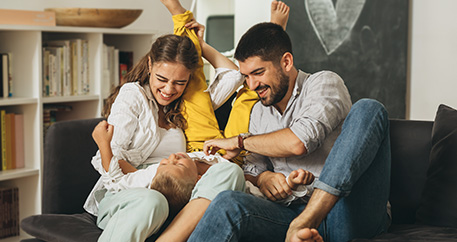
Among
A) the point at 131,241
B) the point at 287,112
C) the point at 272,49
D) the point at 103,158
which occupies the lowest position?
the point at 131,241

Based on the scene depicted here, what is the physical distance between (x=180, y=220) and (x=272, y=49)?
0.73 m

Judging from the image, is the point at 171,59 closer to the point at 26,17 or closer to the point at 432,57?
the point at 26,17

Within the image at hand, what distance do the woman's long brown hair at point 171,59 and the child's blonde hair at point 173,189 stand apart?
43cm

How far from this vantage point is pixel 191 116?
234 cm

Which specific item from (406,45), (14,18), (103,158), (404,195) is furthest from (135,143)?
(406,45)

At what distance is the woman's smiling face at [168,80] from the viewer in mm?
2201

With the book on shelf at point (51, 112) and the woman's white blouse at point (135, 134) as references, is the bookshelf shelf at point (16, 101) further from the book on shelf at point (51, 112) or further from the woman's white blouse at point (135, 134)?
the woman's white blouse at point (135, 134)

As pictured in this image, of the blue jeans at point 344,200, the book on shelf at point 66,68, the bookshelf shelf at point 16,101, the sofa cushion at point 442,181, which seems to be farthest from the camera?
the book on shelf at point 66,68

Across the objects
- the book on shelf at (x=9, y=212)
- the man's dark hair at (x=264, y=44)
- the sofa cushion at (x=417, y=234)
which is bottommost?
the book on shelf at (x=9, y=212)

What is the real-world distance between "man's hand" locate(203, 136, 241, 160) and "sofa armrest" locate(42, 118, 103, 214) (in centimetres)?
49

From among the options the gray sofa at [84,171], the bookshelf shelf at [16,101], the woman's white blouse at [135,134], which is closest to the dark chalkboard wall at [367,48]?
the gray sofa at [84,171]

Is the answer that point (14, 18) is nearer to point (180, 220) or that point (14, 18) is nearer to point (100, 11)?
point (100, 11)

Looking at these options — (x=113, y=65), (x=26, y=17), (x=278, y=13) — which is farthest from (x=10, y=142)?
(x=278, y=13)

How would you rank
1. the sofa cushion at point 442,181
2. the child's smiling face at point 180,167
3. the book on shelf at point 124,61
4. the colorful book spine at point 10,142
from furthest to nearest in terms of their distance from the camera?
1. the book on shelf at point 124,61
2. the colorful book spine at point 10,142
3. the sofa cushion at point 442,181
4. the child's smiling face at point 180,167
